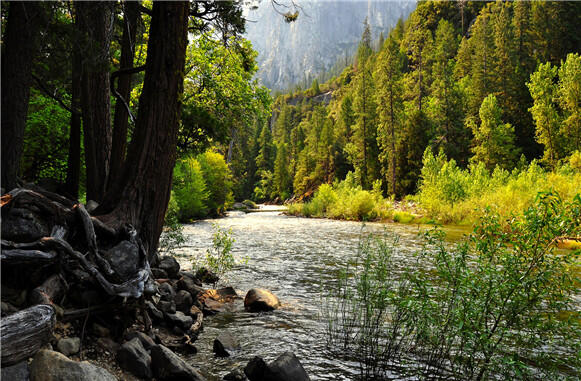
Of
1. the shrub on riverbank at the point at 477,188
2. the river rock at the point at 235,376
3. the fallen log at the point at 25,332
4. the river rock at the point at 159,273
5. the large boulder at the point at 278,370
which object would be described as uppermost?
the shrub on riverbank at the point at 477,188

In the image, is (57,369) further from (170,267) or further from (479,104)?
(479,104)

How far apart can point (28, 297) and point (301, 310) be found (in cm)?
505

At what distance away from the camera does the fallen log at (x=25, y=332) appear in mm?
2369

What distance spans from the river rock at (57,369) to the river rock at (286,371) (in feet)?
6.19

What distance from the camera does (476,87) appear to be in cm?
4616

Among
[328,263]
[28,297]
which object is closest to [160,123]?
[28,297]

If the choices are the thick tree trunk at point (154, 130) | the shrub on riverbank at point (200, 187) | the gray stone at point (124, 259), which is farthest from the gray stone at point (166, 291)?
the shrub on riverbank at point (200, 187)

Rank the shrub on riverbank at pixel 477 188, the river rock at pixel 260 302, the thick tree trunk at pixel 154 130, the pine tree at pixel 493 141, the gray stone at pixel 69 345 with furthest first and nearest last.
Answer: the pine tree at pixel 493 141
the shrub on riverbank at pixel 477 188
the river rock at pixel 260 302
the thick tree trunk at pixel 154 130
the gray stone at pixel 69 345

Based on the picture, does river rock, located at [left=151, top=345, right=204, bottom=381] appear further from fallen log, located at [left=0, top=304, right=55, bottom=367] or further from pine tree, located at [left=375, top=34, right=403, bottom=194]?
pine tree, located at [left=375, top=34, right=403, bottom=194]

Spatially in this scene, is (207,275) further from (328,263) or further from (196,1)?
(196,1)

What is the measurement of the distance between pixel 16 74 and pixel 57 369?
15.8 feet

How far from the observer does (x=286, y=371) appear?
13.1ft

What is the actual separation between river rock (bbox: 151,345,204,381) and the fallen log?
47.4 inches

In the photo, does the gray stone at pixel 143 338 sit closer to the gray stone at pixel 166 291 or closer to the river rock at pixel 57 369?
the river rock at pixel 57 369
